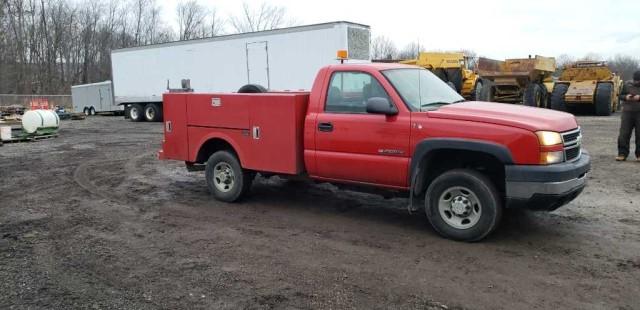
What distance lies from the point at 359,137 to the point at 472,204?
1.49 metres

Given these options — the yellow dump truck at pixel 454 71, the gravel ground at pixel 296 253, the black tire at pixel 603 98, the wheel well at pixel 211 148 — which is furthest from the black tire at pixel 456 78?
the wheel well at pixel 211 148

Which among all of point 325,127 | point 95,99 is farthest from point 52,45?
point 325,127

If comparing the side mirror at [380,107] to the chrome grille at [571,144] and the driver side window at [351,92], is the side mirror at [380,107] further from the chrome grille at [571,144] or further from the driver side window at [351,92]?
the chrome grille at [571,144]

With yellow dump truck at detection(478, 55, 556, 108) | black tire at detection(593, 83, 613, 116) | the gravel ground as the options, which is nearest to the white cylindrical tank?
the gravel ground

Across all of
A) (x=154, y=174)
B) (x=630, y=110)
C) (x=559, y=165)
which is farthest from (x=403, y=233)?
(x=630, y=110)

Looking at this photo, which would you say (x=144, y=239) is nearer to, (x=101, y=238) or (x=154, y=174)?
(x=101, y=238)

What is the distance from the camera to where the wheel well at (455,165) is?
569 centimetres

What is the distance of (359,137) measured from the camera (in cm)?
614

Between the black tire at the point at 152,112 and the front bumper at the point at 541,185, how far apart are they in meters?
23.5

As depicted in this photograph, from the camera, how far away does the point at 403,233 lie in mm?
5988

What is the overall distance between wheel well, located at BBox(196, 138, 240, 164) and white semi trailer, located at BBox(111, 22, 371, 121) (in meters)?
8.53

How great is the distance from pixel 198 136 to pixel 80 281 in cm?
353

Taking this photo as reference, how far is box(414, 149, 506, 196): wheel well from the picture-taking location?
5688mm

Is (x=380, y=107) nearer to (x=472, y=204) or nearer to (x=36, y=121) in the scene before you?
(x=472, y=204)
